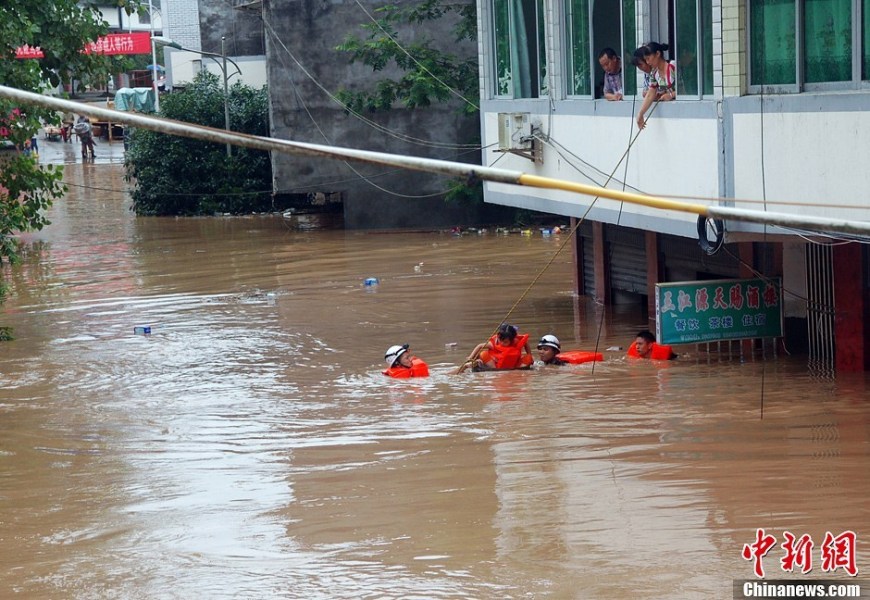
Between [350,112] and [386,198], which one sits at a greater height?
[350,112]

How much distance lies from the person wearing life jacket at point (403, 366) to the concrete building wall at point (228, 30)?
87.4 feet

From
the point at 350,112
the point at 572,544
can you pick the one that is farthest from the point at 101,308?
the point at 572,544

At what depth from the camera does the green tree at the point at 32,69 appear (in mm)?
17312

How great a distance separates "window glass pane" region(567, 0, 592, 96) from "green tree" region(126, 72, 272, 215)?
20042 mm

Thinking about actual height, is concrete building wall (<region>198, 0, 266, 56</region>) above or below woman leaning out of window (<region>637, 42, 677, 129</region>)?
above

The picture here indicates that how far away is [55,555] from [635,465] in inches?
181

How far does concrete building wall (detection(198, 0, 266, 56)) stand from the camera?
4025 centimetres

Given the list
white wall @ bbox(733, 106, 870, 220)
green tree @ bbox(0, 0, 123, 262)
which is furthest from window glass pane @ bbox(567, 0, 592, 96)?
green tree @ bbox(0, 0, 123, 262)

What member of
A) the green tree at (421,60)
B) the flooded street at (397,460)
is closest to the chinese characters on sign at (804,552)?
the flooded street at (397,460)

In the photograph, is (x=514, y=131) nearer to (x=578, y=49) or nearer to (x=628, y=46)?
(x=578, y=49)

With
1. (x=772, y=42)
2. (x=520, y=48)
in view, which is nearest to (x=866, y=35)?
(x=772, y=42)

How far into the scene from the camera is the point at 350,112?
30672 millimetres

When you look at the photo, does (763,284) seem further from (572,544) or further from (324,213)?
(324,213)

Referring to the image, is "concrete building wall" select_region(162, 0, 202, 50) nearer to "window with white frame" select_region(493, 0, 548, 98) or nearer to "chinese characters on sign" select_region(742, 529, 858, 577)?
"window with white frame" select_region(493, 0, 548, 98)
